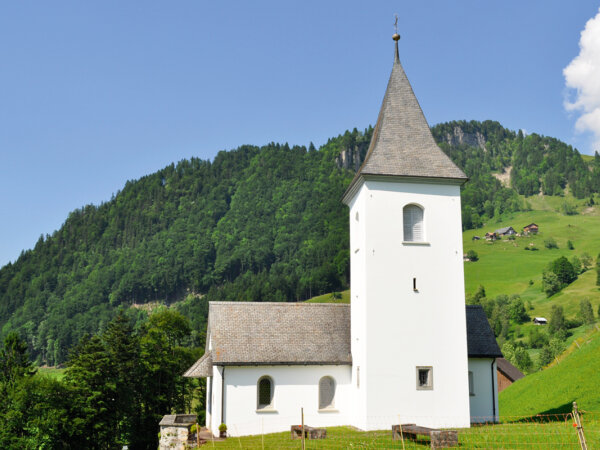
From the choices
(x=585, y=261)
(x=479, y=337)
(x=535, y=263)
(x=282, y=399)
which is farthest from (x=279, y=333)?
(x=535, y=263)

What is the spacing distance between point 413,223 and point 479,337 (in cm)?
728

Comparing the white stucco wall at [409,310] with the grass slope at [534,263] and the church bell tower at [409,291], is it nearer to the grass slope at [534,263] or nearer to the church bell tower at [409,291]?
the church bell tower at [409,291]

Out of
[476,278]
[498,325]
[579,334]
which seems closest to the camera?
[579,334]

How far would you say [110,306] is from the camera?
19450cm

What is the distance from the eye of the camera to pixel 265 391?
87.2 ft

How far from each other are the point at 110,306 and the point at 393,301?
607 ft

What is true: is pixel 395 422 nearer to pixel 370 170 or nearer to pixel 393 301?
pixel 393 301

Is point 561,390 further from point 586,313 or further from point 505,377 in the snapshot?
point 586,313

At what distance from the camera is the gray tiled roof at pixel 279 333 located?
26531 millimetres

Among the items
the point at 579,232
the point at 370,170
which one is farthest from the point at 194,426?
the point at 579,232

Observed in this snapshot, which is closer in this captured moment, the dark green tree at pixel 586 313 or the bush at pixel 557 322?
the dark green tree at pixel 586 313

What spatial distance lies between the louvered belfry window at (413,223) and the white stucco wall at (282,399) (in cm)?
697

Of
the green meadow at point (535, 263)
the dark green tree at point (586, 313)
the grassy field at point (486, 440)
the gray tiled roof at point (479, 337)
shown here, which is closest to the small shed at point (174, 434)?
the grassy field at point (486, 440)

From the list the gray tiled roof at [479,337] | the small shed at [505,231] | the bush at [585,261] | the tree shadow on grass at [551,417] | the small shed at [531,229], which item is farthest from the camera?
the small shed at [505,231]
